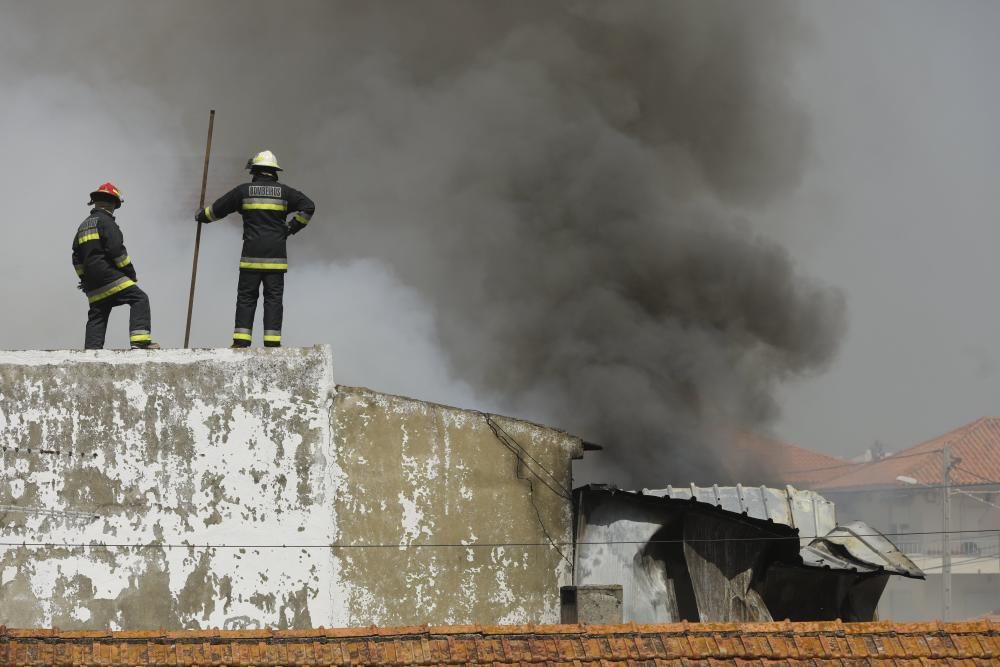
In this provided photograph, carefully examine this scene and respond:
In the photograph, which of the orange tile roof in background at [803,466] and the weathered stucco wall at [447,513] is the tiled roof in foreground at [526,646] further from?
the orange tile roof in background at [803,466]

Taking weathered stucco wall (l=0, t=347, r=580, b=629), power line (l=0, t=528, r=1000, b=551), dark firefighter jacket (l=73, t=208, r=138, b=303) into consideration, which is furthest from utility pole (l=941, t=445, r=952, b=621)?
dark firefighter jacket (l=73, t=208, r=138, b=303)

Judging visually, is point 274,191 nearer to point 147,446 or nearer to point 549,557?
point 147,446

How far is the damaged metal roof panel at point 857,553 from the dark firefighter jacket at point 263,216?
417 cm

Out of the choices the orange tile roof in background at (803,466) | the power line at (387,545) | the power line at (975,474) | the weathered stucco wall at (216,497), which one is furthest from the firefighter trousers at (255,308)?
the power line at (975,474)

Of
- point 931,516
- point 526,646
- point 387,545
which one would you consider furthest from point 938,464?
point 526,646

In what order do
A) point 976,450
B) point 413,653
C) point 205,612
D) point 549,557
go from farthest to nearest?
point 976,450 → point 549,557 → point 205,612 → point 413,653

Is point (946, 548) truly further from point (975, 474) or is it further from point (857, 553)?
point (857, 553)

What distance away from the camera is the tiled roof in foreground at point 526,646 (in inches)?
256

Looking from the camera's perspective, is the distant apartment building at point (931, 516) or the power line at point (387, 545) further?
the distant apartment building at point (931, 516)

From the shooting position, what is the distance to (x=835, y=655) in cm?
673

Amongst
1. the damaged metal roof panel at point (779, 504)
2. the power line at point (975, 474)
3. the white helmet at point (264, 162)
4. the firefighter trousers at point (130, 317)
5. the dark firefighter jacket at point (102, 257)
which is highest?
the power line at point (975, 474)

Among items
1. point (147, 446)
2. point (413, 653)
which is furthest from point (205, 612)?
point (413, 653)

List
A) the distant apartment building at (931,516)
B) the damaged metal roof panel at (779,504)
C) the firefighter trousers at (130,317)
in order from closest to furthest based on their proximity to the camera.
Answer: the firefighter trousers at (130,317) → the damaged metal roof panel at (779,504) → the distant apartment building at (931,516)

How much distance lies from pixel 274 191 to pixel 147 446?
1.90 metres
